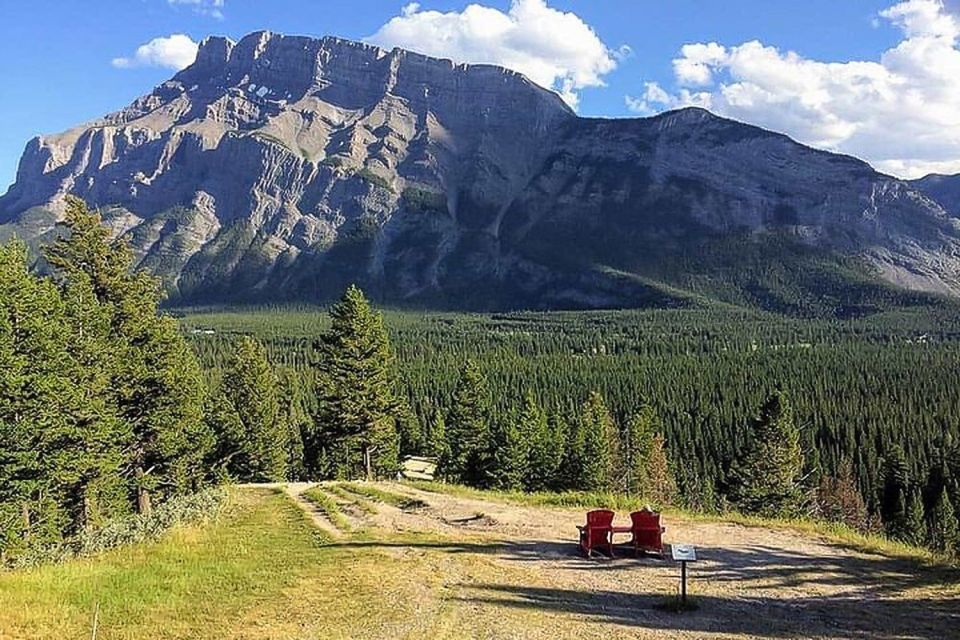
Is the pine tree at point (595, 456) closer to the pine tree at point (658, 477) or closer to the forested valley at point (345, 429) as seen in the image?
the forested valley at point (345, 429)

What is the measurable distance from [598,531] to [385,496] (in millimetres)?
13587

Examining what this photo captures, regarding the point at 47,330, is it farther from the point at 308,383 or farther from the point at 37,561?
the point at 308,383

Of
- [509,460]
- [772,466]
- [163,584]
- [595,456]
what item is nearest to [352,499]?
[163,584]

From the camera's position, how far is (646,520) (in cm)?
2009

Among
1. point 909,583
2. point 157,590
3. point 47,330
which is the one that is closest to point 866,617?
point 909,583

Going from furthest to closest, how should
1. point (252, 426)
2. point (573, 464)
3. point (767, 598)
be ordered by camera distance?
point (573, 464) → point (252, 426) → point (767, 598)

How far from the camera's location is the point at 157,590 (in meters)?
16.8

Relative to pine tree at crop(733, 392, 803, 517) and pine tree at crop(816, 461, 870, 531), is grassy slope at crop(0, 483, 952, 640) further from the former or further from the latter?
pine tree at crop(816, 461, 870, 531)

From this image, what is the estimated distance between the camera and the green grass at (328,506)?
25439 millimetres

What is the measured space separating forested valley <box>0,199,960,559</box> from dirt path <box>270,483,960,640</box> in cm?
1063

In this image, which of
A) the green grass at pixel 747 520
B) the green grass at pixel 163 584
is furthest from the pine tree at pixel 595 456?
the green grass at pixel 163 584

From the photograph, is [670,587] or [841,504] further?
[841,504]

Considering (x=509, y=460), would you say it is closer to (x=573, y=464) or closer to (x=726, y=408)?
(x=573, y=464)

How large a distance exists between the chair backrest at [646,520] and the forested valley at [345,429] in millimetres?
13750
